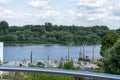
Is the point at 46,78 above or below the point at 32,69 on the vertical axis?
below

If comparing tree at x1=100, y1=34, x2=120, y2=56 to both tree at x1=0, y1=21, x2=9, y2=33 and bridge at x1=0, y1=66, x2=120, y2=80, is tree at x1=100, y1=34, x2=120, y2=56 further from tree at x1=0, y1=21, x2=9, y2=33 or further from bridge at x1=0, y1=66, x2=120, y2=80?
bridge at x1=0, y1=66, x2=120, y2=80

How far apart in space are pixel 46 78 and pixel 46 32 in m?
47.8

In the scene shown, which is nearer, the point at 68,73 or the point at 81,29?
the point at 68,73

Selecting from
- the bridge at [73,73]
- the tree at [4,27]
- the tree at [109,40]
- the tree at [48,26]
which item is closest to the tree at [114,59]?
the bridge at [73,73]

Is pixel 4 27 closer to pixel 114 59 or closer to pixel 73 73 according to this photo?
pixel 114 59

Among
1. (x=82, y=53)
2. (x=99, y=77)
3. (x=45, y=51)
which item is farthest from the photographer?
(x=45, y=51)

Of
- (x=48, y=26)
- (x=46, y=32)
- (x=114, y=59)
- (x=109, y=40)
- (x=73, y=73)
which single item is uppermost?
(x=48, y=26)

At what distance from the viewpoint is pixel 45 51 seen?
249ft

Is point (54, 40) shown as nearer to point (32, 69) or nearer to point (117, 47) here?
point (117, 47)

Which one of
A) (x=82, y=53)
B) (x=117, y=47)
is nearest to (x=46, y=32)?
(x=82, y=53)

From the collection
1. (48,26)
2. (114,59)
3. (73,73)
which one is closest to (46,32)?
(48,26)

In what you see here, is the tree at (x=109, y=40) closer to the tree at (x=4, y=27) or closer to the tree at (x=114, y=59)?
the tree at (x=114, y=59)

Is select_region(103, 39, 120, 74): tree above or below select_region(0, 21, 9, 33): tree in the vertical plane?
below

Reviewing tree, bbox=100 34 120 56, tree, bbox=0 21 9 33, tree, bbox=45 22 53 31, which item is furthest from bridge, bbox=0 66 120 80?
tree, bbox=45 22 53 31
